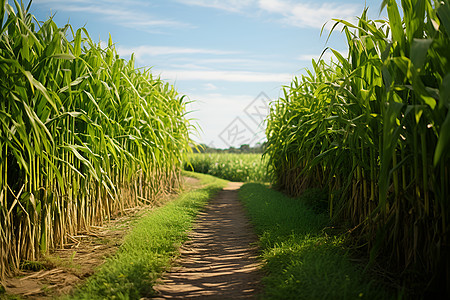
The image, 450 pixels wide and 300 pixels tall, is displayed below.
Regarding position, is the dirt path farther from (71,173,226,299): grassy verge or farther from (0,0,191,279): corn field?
(0,0,191,279): corn field

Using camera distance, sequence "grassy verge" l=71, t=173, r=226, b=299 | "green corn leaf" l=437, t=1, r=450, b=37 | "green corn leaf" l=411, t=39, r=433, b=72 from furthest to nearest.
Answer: "grassy verge" l=71, t=173, r=226, b=299 → "green corn leaf" l=437, t=1, r=450, b=37 → "green corn leaf" l=411, t=39, r=433, b=72

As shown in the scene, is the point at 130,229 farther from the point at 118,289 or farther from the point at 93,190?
the point at 118,289

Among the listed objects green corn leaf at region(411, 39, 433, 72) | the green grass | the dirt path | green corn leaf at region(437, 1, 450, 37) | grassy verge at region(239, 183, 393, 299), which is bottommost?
the dirt path

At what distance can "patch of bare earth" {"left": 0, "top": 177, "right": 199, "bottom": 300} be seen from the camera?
2.31 metres

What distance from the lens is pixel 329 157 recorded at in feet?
10.9

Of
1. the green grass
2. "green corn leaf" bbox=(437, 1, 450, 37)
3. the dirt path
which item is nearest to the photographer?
"green corn leaf" bbox=(437, 1, 450, 37)

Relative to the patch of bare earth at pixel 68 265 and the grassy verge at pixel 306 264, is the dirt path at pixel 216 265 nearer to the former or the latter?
the grassy verge at pixel 306 264

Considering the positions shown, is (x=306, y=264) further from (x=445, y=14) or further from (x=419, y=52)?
(x=445, y=14)

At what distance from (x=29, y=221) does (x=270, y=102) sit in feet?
16.6

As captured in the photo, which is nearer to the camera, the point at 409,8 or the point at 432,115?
the point at 432,115

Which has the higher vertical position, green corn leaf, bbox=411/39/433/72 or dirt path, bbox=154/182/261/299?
green corn leaf, bbox=411/39/433/72

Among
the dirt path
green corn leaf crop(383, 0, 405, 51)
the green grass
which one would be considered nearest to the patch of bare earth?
the dirt path

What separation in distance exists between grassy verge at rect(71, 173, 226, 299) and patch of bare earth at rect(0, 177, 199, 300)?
13 centimetres

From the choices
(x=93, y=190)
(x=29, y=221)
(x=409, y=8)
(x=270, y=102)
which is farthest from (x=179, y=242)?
(x=270, y=102)
